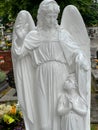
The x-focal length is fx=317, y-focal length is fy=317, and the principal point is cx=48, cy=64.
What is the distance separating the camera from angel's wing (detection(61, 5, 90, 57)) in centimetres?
411

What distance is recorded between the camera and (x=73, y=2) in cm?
1137

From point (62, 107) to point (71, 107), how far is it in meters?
0.12

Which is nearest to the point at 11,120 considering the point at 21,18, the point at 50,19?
the point at 21,18

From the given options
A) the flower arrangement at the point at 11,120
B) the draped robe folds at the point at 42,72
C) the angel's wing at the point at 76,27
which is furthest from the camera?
the flower arrangement at the point at 11,120

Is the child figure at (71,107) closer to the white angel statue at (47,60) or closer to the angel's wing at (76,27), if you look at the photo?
the white angel statue at (47,60)

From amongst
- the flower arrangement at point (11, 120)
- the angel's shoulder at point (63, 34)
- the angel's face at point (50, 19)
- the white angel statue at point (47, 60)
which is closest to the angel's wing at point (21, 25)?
the white angel statue at point (47, 60)

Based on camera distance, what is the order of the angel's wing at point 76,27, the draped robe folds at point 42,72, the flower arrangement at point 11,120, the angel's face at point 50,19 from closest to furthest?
1. the angel's face at point 50,19
2. the draped robe folds at point 42,72
3. the angel's wing at point 76,27
4. the flower arrangement at point 11,120

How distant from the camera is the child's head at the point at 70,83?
398 centimetres

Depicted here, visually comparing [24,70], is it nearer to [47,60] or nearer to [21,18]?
[47,60]

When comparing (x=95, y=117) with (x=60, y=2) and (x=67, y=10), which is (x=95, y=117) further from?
(x=60, y=2)

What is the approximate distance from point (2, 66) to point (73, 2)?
16.2 feet

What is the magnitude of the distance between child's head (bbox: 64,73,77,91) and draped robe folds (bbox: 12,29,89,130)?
2.5 inches

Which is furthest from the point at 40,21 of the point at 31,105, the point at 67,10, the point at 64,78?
the point at 31,105

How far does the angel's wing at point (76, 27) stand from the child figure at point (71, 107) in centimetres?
46
